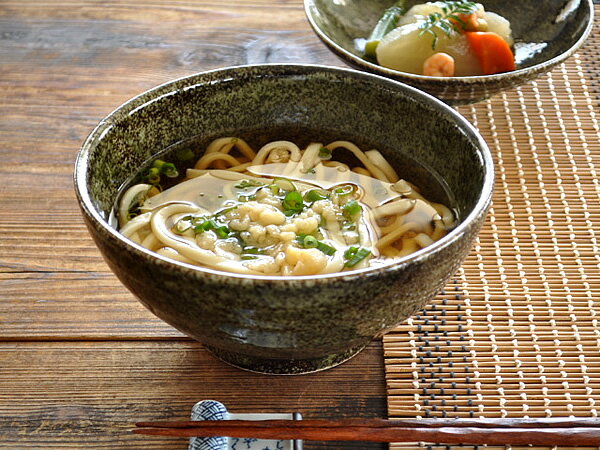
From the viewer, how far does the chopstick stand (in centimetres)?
100

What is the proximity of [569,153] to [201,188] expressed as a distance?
0.85m

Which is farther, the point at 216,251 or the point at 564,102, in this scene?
the point at 564,102

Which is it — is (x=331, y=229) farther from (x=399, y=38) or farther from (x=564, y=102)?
(x=564, y=102)

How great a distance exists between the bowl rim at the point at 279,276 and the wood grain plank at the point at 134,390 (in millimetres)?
212

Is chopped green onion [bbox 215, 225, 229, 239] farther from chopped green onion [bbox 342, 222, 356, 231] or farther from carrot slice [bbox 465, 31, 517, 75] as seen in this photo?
carrot slice [bbox 465, 31, 517, 75]

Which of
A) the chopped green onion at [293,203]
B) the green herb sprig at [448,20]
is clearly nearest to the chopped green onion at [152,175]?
the chopped green onion at [293,203]

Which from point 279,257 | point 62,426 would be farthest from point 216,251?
point 62,426

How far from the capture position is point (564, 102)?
1.84 m

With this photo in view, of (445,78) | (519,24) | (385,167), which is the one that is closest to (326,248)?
(385,167)

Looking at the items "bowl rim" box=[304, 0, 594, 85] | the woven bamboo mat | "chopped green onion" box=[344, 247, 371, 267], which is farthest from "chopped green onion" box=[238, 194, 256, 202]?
"bowl rim" box=[304, 0, 594, 85]

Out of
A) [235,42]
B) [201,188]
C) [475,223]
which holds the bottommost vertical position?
[235,42]

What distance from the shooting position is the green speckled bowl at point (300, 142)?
0.91 metres

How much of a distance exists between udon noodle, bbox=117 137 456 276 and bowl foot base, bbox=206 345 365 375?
14 centimetres

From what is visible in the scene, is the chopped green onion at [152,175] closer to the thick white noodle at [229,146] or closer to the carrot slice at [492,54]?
the thick white noodle at [229,146]
